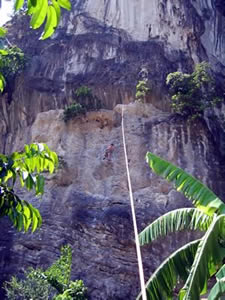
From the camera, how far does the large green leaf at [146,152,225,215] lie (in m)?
7.11

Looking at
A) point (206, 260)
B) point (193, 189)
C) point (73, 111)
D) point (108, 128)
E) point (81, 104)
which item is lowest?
point (206, 260)

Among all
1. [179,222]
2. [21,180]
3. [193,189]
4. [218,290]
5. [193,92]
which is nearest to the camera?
[21,180]

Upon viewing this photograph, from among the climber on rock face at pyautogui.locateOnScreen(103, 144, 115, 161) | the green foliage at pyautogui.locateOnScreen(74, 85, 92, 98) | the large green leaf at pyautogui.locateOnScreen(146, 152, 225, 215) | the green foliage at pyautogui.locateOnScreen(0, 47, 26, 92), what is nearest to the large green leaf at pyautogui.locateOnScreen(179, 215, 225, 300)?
the large green leaf at pyautogui.locateOnScreen(146, 152, 225, 215)

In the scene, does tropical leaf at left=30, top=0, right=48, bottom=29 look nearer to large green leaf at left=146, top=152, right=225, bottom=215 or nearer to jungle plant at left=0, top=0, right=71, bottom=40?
jungle plant at left=0, top=0, right=71, bottom=40

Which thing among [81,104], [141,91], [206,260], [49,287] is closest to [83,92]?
[81,104]

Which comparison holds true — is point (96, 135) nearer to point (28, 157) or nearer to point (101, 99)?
point (101, 99)

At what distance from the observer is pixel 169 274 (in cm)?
677

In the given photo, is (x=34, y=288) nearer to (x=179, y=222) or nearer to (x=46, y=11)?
(x=179, y=222)

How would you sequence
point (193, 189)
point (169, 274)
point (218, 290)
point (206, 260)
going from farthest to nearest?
1. point (193, 189)
2. point (169, 274)
3. point (206, 260)
4. point (218, 290)

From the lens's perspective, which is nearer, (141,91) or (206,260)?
(206,260)

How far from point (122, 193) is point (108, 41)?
23.2ft

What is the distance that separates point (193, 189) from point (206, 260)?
1.37 metres

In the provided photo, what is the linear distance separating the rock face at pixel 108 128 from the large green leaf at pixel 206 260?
5.85 meters

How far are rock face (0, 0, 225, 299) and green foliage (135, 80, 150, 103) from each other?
22cm
